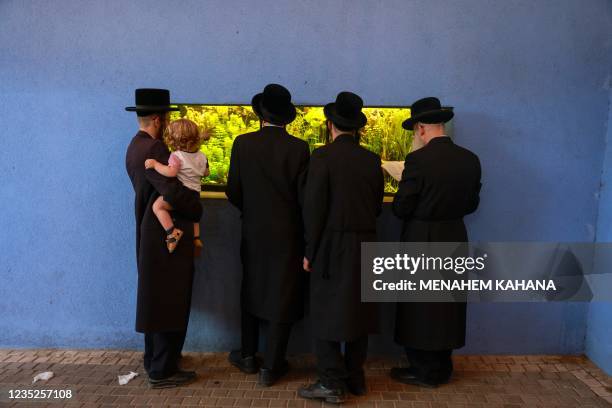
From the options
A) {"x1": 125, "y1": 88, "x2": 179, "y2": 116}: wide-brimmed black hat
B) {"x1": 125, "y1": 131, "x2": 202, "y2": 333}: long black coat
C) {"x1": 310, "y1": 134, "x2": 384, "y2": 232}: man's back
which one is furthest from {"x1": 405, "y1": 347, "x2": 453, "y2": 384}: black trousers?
{"x1": 125, "y1": 88, "x2": 179, "y2": 116}: wide-brimmed black hat

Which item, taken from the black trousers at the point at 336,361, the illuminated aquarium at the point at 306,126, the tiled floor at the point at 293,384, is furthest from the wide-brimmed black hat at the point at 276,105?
the tiled floor at the point at 293,384

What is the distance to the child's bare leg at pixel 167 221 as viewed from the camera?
365 cm

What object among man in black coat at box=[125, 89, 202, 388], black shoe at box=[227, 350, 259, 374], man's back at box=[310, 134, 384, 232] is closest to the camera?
man's back at box=[310, 134, 384, 232]

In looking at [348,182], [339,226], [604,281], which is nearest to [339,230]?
[339,226]

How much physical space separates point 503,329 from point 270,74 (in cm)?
316

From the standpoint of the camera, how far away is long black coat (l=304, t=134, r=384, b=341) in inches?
141

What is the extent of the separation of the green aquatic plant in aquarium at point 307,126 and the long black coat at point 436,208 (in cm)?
48

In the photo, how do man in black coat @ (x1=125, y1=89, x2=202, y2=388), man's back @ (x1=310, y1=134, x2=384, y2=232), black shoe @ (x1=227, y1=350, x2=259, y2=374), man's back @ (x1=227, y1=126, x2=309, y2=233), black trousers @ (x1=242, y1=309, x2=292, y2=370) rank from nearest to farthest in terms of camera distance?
1. man's back @ (x1=310, y1=134, x2=384, y2=232)
2. man in black coat @ (x1=125, y1=89, x2=202, y2=388)
3. man's back @ (x1=227, y1=126, x2=309, y2=233)
4. black trousers @ (x1=242, y1=309, x2=292, y2=370)
5. black shoe @ (x1=227, y1=350, x2=259, y2=374)

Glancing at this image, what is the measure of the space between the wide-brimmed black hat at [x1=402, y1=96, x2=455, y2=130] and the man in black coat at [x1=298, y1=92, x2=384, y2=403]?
0.48m

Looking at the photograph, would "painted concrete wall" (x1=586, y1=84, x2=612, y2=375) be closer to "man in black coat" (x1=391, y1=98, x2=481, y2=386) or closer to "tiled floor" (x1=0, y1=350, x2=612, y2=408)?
"tiled floor" (x1=0, y1=350, x2=612, y2=408)

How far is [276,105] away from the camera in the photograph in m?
3.78

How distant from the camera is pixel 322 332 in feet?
12.1

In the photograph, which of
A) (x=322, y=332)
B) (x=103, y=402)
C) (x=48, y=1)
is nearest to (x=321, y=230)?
(x=322, y=332)

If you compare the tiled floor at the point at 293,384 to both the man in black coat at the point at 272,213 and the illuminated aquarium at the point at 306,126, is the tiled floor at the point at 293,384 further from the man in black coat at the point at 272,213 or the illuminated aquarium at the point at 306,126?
the illuminated aquarium at the point at 306,126
